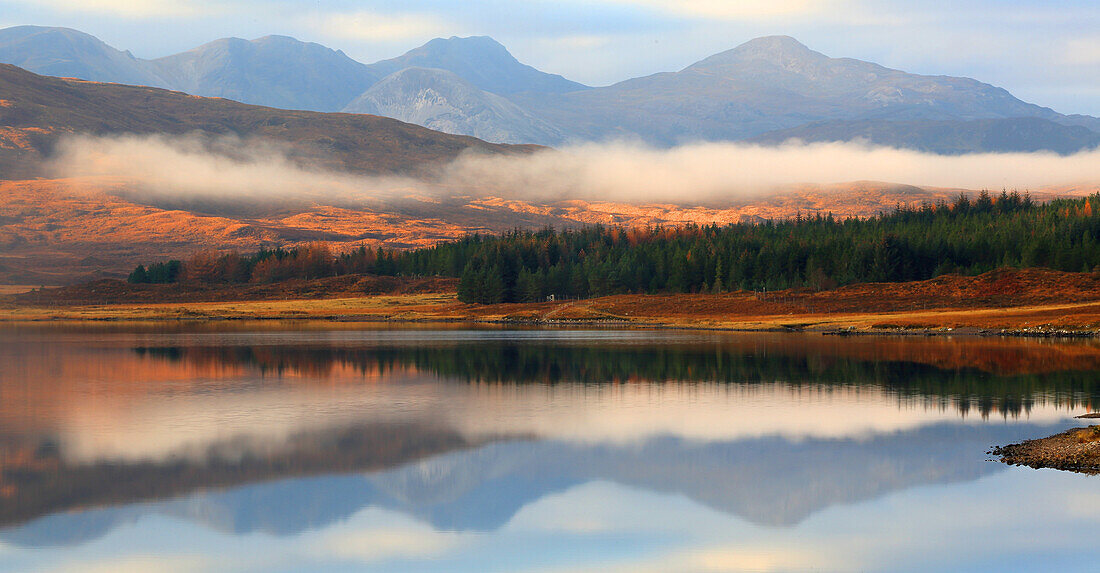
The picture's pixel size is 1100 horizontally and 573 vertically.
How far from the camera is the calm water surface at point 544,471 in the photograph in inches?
1073

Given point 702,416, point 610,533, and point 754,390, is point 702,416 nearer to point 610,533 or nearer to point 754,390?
point 754,390

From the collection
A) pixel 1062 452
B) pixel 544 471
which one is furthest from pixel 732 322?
pixel 544 471

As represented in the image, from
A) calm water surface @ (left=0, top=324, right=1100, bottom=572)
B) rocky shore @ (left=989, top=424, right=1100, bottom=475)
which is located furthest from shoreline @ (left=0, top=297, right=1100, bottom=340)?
rocky shore @ (left=989, top=424, right=1100, bottom=475)

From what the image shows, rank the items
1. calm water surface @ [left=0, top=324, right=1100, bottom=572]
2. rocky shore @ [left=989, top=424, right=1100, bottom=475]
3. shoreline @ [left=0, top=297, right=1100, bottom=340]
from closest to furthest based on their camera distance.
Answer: calm water surface @ [left=0, top=324, right=1100, bottom=572] < rocky shore @ [left=989, top=424, right=1100, bottom=475] < shoreline @ [left=0, top=297, right=1100, bottom=340]

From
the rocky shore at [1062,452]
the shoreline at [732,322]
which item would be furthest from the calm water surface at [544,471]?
the shoreline at [732,322]

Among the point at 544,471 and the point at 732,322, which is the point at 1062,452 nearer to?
the point at 544,471

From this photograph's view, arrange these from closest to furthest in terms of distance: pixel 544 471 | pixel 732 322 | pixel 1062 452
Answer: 1. pixel 1062 452
2. pixel 544 471
3. pixel 732 322

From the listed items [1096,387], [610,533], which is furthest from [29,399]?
[1096,387]

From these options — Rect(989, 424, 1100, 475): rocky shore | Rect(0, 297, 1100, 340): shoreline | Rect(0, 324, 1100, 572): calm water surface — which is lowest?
Rect(0, 297, 1100, 340): shoreline

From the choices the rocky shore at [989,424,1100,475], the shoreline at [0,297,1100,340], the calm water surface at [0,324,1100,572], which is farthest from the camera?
the shoreline at [0,297,1100,340]

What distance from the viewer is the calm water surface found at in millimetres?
27250

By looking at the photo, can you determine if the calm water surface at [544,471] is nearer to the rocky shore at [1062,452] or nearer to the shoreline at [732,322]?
the rocky shore at [1062,452]

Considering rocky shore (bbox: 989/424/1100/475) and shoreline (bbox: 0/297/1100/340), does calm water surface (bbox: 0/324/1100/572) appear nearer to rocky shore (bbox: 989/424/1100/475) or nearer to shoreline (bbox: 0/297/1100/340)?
rocky shore (bbox: 989/424/1100/475)

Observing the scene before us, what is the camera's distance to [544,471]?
37312 millimetres
